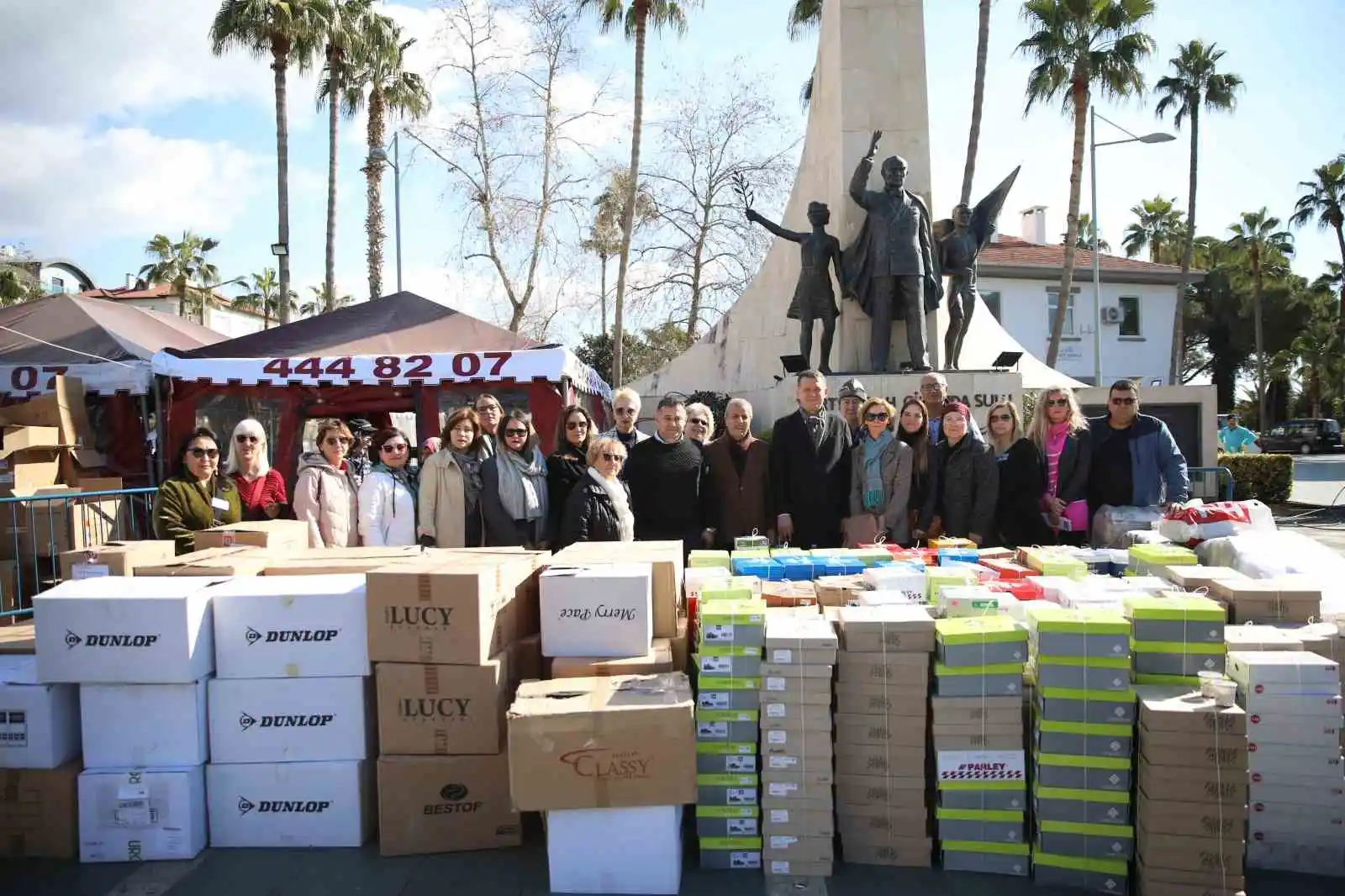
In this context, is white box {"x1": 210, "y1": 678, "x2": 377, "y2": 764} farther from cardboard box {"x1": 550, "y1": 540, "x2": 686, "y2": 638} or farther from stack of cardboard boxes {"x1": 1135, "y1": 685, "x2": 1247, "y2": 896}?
stack of cardboard boxes {"x1": 1135, "y1": 685, "x2": 1247, "y2": 896}

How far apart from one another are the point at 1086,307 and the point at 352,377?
32.1 metres

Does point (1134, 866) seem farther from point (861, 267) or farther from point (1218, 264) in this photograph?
point (1218, 264)

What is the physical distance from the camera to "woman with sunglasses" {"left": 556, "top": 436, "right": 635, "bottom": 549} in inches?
191

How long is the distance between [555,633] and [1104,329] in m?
35.8

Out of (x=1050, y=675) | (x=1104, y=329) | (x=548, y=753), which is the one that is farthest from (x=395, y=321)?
(x=1104, y=329)

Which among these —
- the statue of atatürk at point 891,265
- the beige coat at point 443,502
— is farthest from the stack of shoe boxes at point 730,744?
the statue of atatürk at point 891,265

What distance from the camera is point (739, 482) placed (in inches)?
219

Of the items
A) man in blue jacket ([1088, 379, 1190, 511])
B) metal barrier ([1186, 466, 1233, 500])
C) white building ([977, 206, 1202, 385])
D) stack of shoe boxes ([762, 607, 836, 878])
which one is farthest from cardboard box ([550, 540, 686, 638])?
white building ([977, 206, 1202, 385])

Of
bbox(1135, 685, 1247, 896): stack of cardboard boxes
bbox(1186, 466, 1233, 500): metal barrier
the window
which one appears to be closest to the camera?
bbox(1135, 685, 1247, 896): stack of cardboard boxes

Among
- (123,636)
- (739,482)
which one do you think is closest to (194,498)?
(123,636)

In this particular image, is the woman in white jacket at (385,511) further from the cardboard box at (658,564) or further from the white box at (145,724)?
the white box at (145,724)

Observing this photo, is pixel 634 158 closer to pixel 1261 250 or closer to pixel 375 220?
pixel 375 220

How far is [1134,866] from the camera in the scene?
3.10 metres

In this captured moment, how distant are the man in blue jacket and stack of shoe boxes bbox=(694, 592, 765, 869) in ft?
10.1
